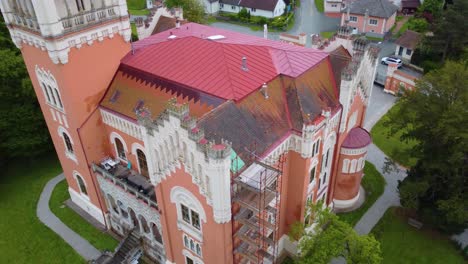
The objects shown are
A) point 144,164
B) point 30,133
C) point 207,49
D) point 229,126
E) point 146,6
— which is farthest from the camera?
point 146,6

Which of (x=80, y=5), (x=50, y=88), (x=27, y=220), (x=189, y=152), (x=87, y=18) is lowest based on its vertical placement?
(x=27, y=220)

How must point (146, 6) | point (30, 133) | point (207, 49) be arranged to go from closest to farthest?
point (207, 49)
point (30, 133)
point (146, 6)

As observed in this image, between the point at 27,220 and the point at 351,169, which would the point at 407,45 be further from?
the point at 27,220

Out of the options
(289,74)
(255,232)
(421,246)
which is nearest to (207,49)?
(289,74)

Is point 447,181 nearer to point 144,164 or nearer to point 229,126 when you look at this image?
point 229,126

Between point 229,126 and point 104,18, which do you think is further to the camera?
point 104,18

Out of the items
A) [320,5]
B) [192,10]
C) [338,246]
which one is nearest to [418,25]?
[320,5]

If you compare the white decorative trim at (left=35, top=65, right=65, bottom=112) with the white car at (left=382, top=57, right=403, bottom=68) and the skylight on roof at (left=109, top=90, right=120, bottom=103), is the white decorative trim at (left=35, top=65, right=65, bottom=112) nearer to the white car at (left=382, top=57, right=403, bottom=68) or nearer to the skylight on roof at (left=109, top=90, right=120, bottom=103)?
the skylight on roof at (left=109, top=90, right=120, bottom=103)
